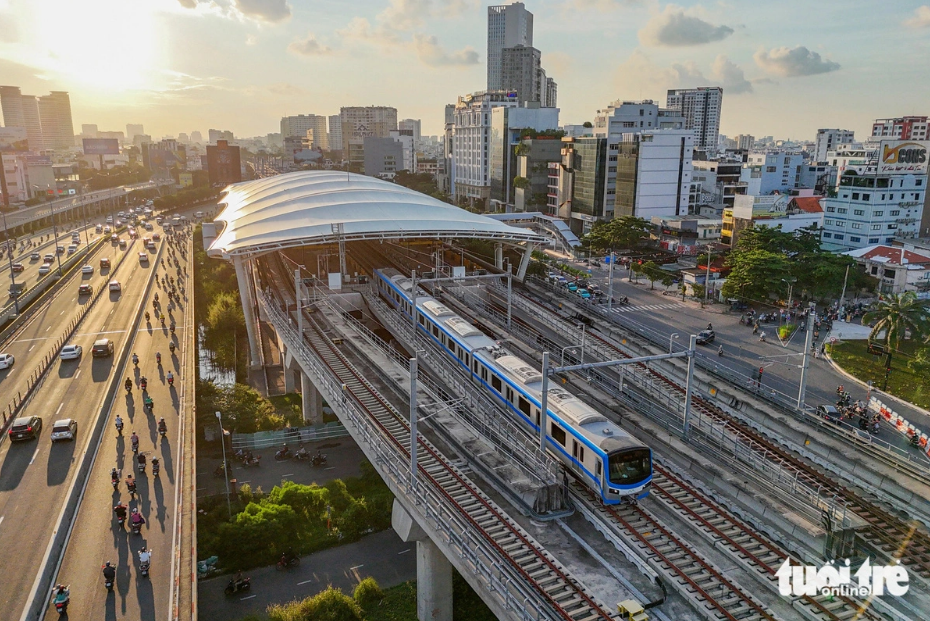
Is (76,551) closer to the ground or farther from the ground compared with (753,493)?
closer to the ground

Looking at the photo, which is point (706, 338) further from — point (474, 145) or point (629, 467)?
point (474, 145)

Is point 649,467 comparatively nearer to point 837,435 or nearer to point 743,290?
point 837,435

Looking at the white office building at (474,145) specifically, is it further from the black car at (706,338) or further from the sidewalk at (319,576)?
the sidewalk at (319,576)

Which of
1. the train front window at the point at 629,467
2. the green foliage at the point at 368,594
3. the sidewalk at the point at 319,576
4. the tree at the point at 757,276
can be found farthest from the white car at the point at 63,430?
the tree at the point at 757,276

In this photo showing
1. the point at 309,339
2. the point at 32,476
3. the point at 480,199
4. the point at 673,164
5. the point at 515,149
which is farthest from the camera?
the point at 480,199

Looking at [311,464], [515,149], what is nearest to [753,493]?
[311,464]
